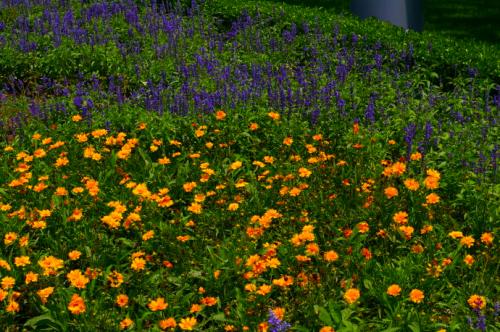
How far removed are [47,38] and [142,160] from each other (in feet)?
14.9

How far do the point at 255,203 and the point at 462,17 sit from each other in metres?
9.50

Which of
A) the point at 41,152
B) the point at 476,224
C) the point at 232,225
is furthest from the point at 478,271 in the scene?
the point at 41,152

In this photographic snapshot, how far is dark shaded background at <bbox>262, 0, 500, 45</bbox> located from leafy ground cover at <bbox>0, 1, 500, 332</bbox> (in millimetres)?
3837

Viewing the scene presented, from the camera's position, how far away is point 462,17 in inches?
493

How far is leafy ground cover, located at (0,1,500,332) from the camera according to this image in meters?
3.71

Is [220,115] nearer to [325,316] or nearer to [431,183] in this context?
[431,183]

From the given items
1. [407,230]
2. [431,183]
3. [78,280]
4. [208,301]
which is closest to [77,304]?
[78,280]

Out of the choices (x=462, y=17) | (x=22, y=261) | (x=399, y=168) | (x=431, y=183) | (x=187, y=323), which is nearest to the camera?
(x=187, y=323)

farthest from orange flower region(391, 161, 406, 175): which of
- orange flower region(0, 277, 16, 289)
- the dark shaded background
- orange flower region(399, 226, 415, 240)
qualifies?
the dark shaded background

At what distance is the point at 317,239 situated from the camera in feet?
14.4

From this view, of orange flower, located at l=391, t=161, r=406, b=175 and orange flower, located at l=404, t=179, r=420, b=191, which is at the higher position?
orange flower, located at l=391, t=161, r=406, b=175

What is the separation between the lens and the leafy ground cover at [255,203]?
3.71 metres

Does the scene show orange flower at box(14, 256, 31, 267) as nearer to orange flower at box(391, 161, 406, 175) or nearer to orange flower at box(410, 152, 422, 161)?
orange flower at box(391, 161, 406, 175)

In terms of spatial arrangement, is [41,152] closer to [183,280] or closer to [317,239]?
[183,280]
